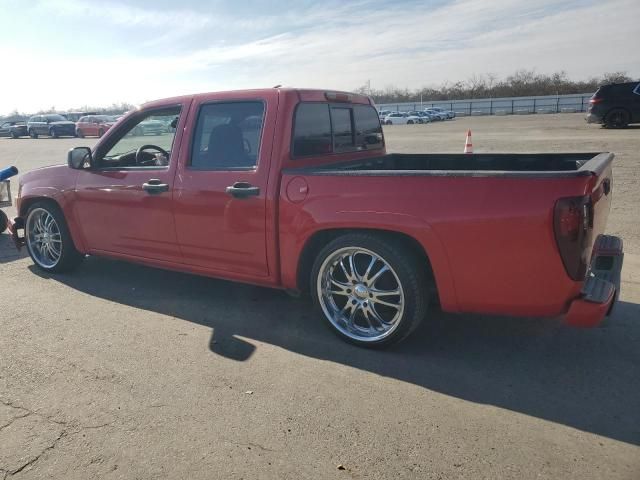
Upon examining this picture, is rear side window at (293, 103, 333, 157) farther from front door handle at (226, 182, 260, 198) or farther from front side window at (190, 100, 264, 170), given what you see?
front door handle at (226, 182, 260, 198)

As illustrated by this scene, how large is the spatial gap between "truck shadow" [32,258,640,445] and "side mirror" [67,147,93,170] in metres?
1.23

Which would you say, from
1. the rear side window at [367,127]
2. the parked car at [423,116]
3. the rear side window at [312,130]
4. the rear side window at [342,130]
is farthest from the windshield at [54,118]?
the rear side window at [312,130]

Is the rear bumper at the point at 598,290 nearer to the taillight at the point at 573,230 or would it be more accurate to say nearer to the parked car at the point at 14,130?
the taillight at the point at 573,230

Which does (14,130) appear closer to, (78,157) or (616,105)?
(616,105)

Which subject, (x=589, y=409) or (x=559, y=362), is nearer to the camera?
(x=589, y=409)

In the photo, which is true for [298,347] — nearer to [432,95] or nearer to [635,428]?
[635,428]

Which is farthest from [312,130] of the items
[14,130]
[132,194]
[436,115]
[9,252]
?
[436,115]

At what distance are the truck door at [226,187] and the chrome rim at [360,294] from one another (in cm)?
56

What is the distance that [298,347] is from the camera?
12.5ft

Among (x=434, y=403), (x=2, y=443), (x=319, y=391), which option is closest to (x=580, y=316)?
(x=434, y=403)

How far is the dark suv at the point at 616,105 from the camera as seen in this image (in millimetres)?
21047

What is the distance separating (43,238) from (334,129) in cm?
345

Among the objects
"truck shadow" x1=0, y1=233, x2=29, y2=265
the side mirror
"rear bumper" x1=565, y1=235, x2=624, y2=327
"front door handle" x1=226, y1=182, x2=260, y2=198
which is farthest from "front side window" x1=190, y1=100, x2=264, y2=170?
"truck shadow" x1=0, y1=233, x2=29, y2=265

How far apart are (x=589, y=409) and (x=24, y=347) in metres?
3.87
